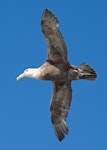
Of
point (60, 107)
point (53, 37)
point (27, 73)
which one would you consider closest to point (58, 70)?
point (53, 37)

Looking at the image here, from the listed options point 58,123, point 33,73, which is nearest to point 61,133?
point 58,123

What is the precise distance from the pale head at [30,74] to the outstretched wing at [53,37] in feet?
2.20

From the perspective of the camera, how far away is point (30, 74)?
22.4 meters

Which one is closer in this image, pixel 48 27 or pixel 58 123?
pixel 48 27

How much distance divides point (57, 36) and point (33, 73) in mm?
1636

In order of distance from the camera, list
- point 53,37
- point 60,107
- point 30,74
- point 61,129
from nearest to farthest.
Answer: point 53,37 → point 30,74 → point 61,129 → point 60,107

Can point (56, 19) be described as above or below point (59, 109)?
above

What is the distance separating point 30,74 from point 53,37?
1.71 m

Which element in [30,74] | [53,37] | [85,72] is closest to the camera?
[53,37]

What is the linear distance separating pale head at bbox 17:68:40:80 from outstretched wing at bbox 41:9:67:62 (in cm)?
67

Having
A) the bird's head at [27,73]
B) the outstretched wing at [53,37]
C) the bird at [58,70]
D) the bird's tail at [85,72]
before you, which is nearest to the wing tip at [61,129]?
the bird at [58,70]

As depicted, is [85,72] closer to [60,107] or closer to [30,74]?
[30,74]

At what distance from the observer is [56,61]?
21.8 meters

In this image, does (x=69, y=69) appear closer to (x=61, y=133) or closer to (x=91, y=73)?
(x=91, y=73)
